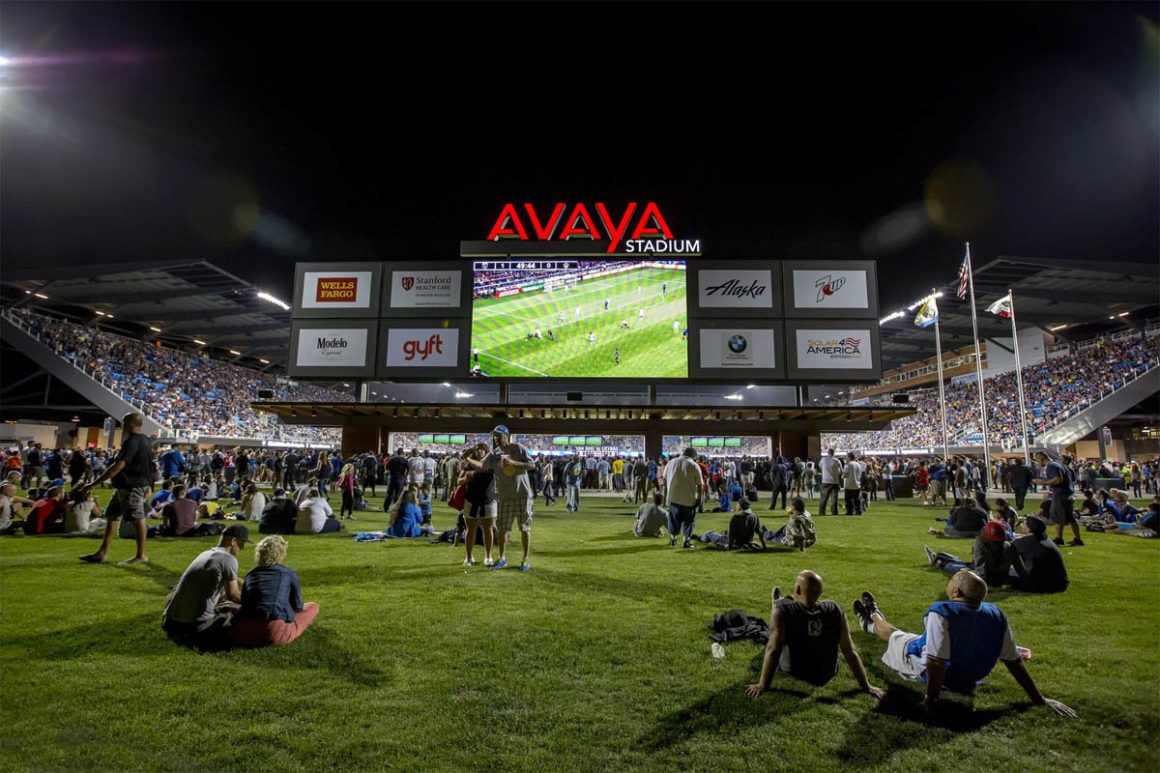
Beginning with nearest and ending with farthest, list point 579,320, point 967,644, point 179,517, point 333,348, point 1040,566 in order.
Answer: point 967,644 < point 1040,566 < point 179,517 < point 579,320 < point 333,348

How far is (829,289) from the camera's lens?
23453mm

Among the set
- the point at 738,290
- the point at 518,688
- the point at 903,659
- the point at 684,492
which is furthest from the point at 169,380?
the point at 903,659

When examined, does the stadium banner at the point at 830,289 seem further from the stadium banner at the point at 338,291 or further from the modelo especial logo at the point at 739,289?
the stadium banner at the point at 338,291

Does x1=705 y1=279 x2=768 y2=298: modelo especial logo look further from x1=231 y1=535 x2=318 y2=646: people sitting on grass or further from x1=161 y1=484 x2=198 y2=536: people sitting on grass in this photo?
x1=231 y1=535 x2=318 y2=646: people sitting on grass

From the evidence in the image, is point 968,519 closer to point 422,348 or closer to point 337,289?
point 422,348

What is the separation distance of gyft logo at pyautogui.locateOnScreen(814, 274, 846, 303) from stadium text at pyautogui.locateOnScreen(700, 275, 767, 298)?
2.41 metres

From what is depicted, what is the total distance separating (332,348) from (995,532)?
23890mm

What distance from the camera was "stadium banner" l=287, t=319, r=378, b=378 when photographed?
77.1ft

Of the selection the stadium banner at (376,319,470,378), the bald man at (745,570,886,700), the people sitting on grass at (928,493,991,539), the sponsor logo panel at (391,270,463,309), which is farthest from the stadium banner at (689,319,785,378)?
the bald man at (745,570,886,700)

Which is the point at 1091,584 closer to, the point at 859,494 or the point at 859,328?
the point at 859,494

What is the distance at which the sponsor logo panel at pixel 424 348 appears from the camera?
2333 cm

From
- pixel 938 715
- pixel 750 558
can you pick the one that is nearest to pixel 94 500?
pixel 750 558

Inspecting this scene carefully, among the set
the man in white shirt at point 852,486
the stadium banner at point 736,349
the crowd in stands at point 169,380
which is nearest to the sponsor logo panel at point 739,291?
the stadium banner at point 736,349

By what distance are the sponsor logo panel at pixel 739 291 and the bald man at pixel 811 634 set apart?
2047 cm
